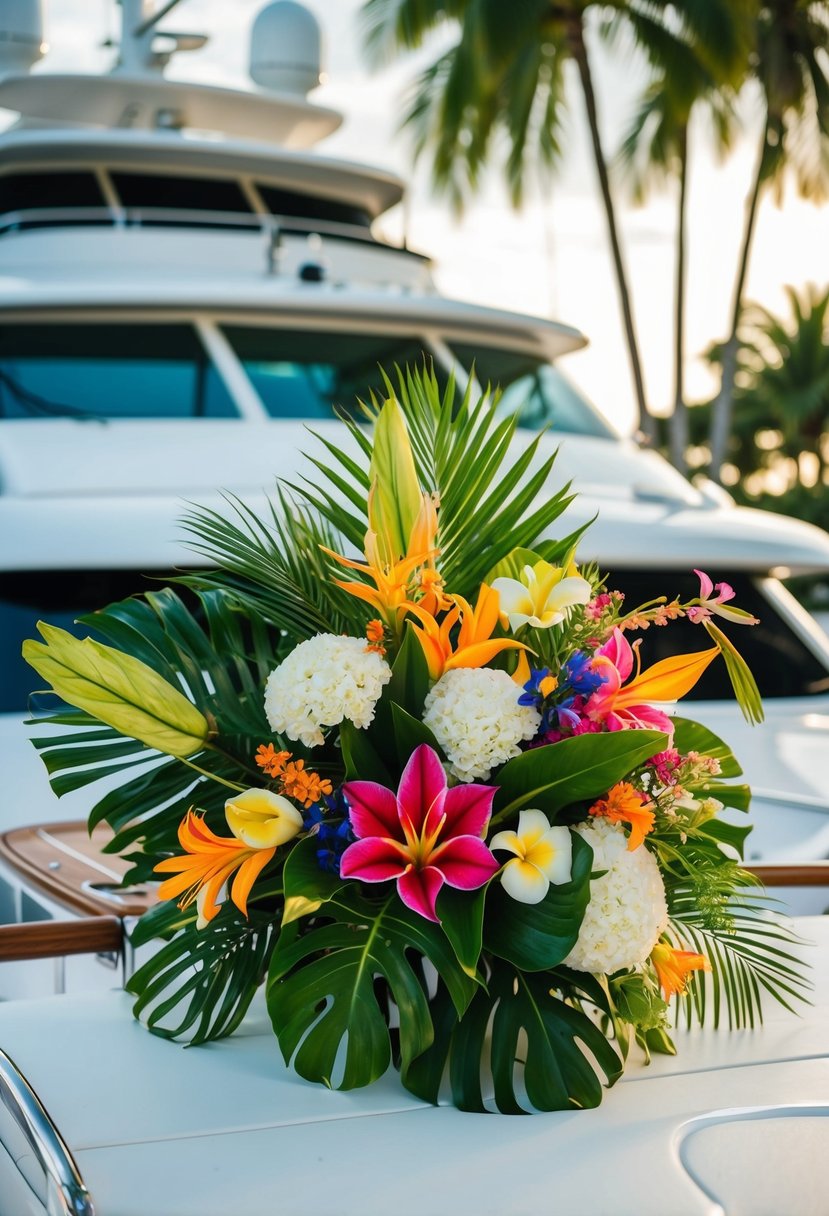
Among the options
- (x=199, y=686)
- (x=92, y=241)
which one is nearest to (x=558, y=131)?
(x=92, y=241)

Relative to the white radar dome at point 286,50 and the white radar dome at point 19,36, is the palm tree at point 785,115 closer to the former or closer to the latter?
the white radar dome at point 286,50

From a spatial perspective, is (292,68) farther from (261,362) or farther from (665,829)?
(665,829)

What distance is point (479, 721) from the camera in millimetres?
1453

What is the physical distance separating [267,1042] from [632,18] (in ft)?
50.5

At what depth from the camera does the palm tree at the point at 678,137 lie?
49.1 ft

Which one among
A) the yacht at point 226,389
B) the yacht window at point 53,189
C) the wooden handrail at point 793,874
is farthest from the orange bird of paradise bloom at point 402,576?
the yacht window at point 53,189

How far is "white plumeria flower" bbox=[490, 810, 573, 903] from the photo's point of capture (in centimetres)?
141

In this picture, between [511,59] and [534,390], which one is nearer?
[534,390]

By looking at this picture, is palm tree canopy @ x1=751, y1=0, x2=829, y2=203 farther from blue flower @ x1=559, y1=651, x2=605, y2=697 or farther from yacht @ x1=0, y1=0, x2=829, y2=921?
blue flower @ x1=559, y1=651, x2=605, y2=697

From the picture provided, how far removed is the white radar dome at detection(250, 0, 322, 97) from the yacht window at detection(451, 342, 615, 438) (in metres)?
3.25

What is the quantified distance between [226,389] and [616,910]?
3725mm

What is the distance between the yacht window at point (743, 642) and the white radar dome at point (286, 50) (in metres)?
4.84

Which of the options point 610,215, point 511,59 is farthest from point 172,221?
point 610,215

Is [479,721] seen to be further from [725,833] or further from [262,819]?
[725,833]
